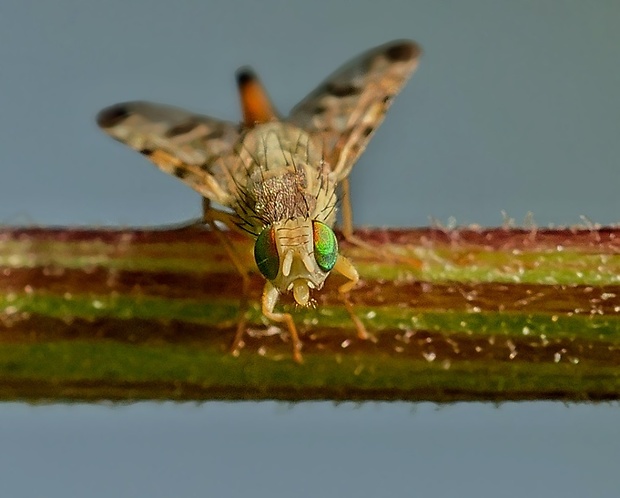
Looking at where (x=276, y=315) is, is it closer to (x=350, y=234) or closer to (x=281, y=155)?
(x=350, y=234)

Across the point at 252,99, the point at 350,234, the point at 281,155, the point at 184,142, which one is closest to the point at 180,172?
the point at 184,142

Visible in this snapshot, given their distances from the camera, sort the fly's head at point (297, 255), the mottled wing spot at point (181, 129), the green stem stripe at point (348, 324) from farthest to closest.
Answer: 1. the mottled wing spot at point (181, 129)
2. the fly's head at point (297, 255)
3. the green stem stripe at point (348, 324)

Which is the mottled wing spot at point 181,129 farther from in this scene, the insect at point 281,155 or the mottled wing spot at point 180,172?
the mottled wing spot at point 180,172

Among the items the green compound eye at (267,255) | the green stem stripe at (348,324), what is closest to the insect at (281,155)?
the green compound eye at (267,255)

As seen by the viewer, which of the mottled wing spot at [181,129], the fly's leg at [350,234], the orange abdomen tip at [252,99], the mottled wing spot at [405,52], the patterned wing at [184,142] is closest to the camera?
the fly's leg at [350,234]

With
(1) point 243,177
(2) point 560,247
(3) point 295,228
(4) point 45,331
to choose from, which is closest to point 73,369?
(4) point 45,331

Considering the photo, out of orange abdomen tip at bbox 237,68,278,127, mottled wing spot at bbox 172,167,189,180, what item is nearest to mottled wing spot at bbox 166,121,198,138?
mottled wing spot at bbox 172,167,189,180

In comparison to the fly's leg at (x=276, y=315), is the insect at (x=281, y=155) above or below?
above

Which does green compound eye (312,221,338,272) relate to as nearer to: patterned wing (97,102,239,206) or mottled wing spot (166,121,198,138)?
patterned wing (97,102,239,206)
